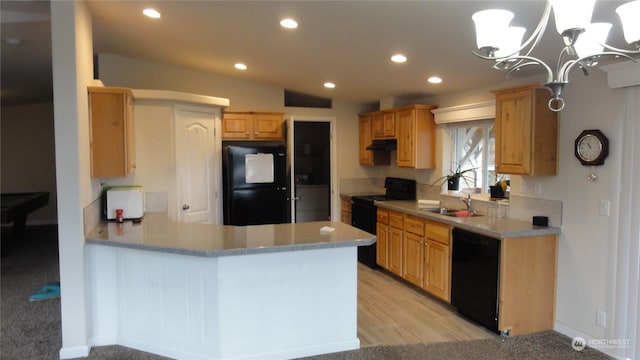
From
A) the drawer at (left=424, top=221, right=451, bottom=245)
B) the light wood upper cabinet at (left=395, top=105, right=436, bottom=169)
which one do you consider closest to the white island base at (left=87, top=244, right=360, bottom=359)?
the drawer at (left=424, top=221, right=451, bottom=245)

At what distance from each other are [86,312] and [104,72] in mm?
3237

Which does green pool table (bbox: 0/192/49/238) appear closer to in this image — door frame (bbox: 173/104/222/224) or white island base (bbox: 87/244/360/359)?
door frame (bbox: 173/104/222/224)

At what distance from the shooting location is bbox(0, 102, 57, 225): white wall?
8.24 metres

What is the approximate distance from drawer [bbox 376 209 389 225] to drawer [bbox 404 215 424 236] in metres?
0.43

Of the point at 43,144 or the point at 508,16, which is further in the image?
the point at 43,144

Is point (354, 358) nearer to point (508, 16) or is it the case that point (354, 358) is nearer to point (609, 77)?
point (508, 16)

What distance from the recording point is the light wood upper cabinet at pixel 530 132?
3447 mm

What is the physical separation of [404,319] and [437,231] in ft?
3.04

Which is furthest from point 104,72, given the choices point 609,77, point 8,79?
point 609,77

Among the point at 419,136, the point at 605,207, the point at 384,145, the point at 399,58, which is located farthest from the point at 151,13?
the point at 605,207

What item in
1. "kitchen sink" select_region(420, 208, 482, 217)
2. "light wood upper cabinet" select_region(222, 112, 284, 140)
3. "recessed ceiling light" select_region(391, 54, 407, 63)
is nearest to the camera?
"recessed ceiling light" select_region(391, 54, 407, 63)

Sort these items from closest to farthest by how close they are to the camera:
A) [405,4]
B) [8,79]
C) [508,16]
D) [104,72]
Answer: [508,16], [405,4], [104,72], [8,79]

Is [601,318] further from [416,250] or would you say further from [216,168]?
[216,168]

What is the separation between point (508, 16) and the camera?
168 cm
